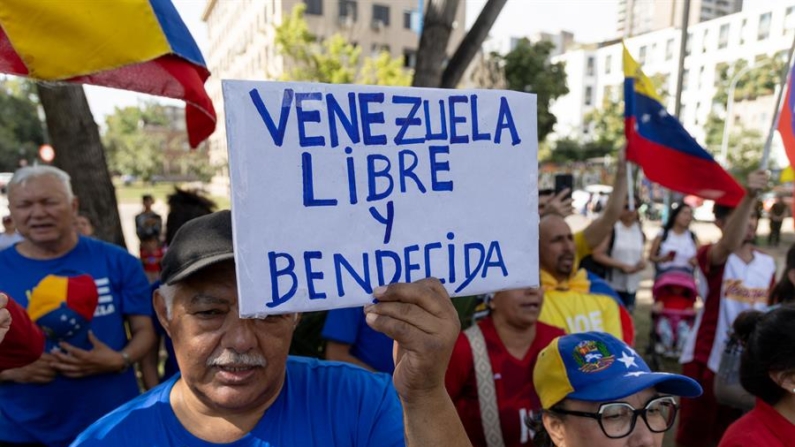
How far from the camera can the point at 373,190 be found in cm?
110

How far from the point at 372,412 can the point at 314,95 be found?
802 mm

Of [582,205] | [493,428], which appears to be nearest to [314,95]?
[493,428]

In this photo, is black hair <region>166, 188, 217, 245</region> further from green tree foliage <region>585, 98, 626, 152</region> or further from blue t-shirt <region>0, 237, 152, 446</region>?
green tree foliage <region>585, 98, 626, 152</region>

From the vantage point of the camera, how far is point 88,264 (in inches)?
97.5

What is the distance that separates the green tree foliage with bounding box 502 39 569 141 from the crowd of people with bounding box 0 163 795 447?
46.9 ft

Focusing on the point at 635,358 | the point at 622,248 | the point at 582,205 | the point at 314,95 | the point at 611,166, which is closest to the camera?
the point at 314,95

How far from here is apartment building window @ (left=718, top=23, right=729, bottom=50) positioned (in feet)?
152

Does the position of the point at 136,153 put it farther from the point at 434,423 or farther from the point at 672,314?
the point at 434,423

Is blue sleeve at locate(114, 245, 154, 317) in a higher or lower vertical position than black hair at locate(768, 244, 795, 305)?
higher

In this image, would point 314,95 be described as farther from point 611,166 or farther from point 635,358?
point 611,166

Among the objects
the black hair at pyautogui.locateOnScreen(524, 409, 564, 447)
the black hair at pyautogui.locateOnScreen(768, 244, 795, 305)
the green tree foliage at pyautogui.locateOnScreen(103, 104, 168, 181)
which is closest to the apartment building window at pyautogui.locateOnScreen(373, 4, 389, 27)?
the black hair at pyautogui.locateOnScreen(768, 244, 795, 305)

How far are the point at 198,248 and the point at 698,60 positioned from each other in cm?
5832

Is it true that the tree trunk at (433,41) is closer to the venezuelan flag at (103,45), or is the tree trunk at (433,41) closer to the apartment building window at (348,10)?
the venezuelan flag at (103,45)

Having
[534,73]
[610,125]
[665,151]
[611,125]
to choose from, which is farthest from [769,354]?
[610,125]
